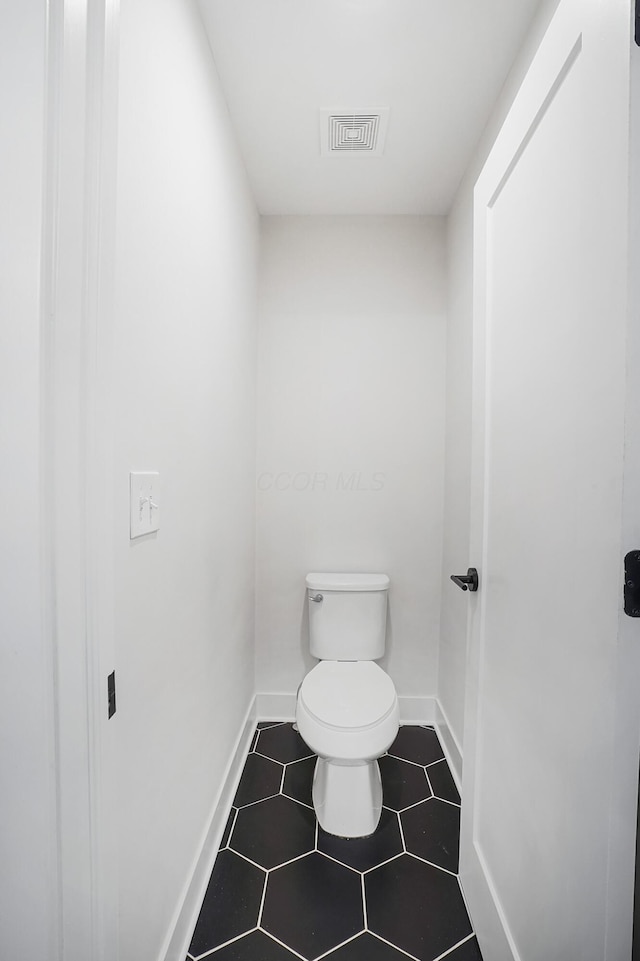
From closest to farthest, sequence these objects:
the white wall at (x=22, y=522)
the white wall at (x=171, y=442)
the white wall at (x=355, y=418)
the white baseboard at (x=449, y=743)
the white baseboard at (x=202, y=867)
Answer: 1. the white wall at (x=22, y=522)
2. the white wall at (x=171, y=442)
3. the white baseboard at (x=202, y=867)
4. the white baseboard at (x=449, y=743)
5. the white wall at (x=355, y=418)

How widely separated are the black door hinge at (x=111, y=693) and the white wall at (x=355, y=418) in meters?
1.47

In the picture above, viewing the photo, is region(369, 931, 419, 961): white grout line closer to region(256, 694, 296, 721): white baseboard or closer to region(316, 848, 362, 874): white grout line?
region(316, 848, 362, 874): white grout line

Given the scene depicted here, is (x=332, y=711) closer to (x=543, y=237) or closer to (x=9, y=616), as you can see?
(x=9, y=616)

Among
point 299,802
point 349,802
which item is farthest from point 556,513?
point 299,802

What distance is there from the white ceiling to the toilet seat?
78.7 inches

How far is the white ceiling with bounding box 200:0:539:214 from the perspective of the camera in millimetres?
1196

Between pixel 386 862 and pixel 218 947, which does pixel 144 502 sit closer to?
pixel 218 947

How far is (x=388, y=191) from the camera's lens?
6.39 ft

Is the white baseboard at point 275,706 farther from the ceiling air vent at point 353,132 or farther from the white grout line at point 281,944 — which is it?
the ceiling air vent at point 353,132

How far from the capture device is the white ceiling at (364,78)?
1196mm

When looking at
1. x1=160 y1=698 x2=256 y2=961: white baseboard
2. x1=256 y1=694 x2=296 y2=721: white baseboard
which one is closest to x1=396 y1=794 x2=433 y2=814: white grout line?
x1=160 y1=698 x2=256 y2=961: white baseboard

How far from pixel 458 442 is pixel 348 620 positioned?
92cm

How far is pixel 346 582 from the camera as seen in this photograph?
2021mm

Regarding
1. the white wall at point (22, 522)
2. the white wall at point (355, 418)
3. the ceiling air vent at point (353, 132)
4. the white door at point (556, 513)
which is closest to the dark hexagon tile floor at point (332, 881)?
the white door at point (556, 513)
